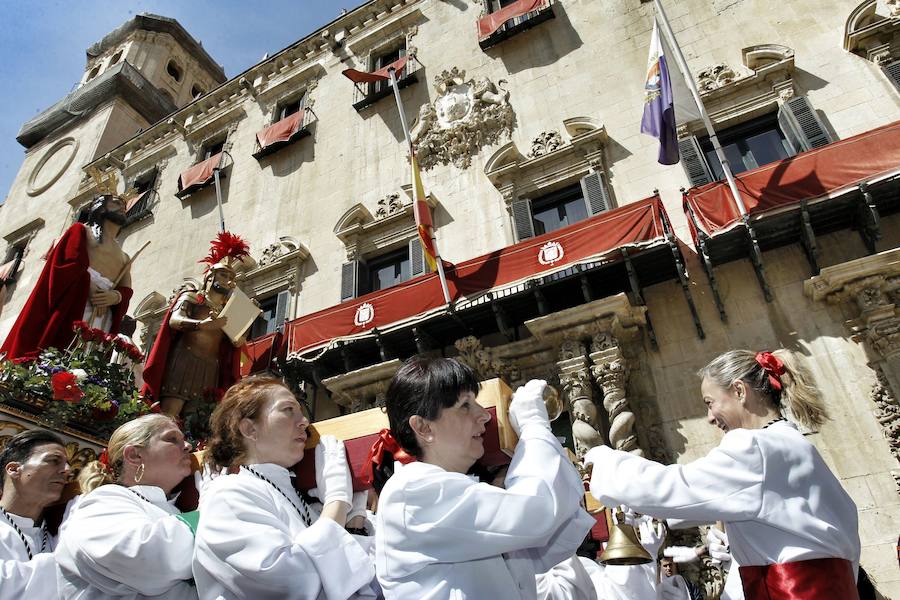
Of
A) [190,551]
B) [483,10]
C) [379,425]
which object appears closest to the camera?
[190,551]

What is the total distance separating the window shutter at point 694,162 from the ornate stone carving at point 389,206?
6.02m

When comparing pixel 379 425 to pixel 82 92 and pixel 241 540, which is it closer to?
pixel 241 540

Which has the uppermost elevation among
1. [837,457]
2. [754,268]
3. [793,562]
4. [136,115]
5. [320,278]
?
[136,115]

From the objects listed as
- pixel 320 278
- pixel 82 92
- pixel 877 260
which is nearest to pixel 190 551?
pixel 877 260

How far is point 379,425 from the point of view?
2639mm

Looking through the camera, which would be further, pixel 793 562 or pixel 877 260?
pixel 877 260

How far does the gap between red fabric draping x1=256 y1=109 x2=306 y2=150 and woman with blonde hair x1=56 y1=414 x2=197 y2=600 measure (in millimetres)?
14439

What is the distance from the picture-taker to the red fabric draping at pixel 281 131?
52.1 feet

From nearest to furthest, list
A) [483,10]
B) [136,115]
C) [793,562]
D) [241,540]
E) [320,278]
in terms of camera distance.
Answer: [241,540] → [793,562] → [320,278] → [483,10] → [136,115]

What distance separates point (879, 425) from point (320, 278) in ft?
34.8

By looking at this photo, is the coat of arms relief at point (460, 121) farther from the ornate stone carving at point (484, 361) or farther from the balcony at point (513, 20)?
the ornate stone carving at point (484, 361)

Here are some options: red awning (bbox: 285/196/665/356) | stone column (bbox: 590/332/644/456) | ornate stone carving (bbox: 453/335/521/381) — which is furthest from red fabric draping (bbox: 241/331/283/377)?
stone column (bbox: 590/332/644/456)

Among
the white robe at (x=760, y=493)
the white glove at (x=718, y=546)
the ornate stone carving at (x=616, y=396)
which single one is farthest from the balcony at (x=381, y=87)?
the white robe at (x=760, y=493)

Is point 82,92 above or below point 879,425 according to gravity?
above
